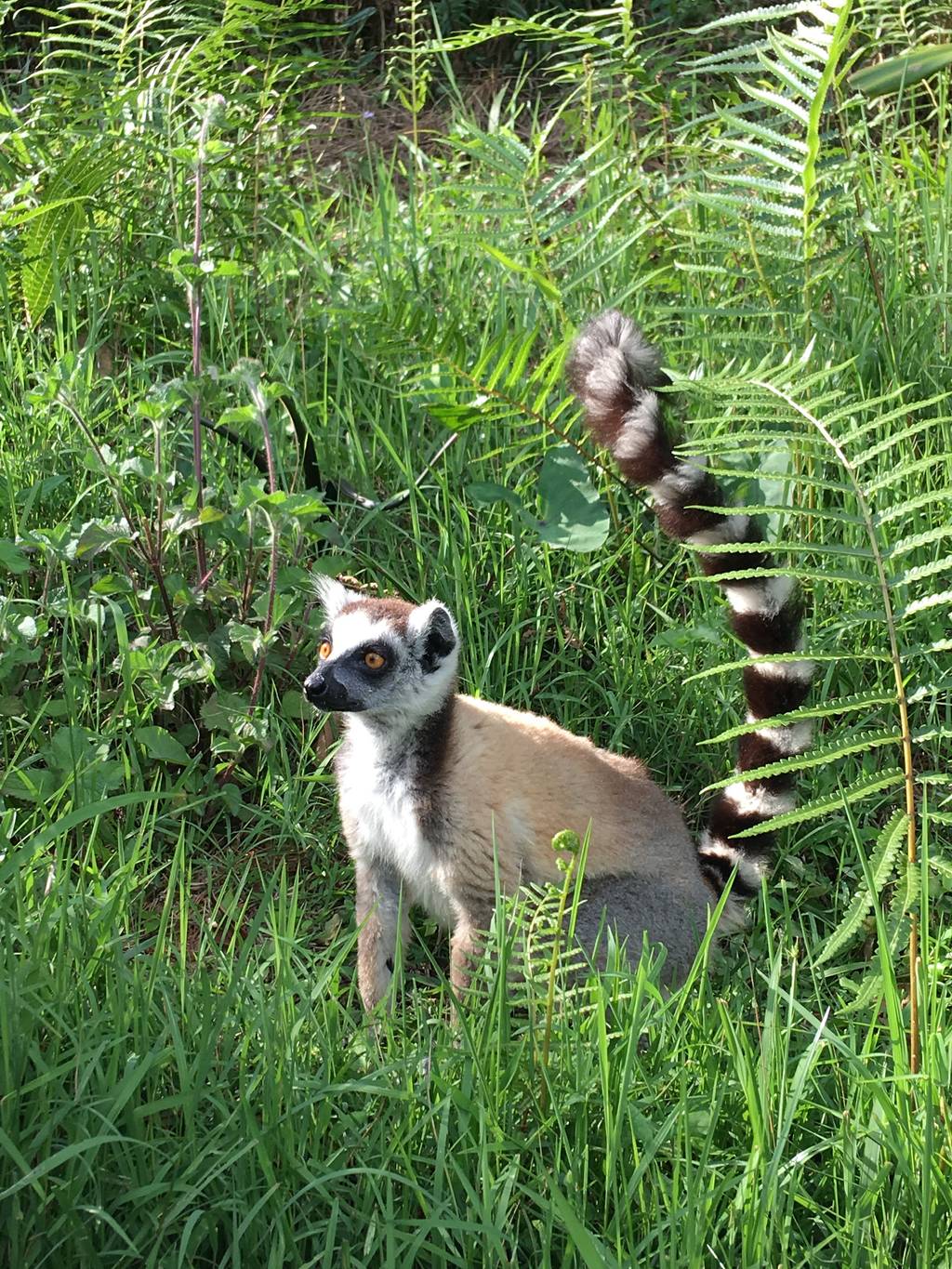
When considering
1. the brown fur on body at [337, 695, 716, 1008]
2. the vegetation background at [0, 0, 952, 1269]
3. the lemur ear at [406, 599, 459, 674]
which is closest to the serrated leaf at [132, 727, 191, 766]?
the vegetation background at [0, 0, 952, 1269]

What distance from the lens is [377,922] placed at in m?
3.29

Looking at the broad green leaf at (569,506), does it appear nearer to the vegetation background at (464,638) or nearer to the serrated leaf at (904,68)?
the vegetation background at (464,638)

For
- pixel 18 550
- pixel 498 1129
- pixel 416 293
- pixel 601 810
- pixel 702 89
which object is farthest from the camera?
pixel 702 89

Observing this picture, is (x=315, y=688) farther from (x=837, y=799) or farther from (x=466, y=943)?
(x=837, y=799)

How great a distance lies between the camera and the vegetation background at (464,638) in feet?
7.38

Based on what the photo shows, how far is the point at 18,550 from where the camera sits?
3816 mm

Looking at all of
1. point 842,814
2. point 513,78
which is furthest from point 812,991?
point 513,78

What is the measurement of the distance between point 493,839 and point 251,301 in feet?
8.44

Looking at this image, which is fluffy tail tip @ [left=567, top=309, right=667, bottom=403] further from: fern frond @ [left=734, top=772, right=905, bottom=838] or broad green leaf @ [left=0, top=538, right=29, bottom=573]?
broad green leaf @ [left=0, top=538, right=29, bottom=573]

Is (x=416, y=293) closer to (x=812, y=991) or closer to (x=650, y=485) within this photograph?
(x=650, y=485)

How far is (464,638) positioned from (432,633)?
673mm

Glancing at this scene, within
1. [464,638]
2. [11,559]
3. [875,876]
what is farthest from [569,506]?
[875,876]

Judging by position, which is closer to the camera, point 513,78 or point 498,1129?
point 498,1129

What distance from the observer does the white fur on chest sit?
3150mm
